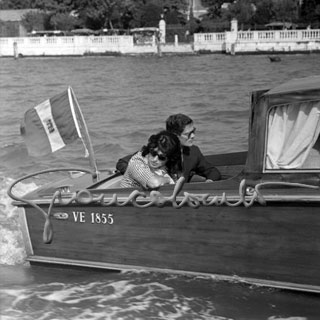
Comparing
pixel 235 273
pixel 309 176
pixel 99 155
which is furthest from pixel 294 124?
pixel 99 155

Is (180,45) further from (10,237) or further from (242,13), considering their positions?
(10,237)

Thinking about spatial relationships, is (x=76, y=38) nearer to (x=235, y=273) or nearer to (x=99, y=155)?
(x=99, y=155)

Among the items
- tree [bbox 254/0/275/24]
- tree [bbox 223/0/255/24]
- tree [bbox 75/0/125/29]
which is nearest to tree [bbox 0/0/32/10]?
tree [bbox 75/0/125/29]

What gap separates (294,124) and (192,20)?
6852 cm

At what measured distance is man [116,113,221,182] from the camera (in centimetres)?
663

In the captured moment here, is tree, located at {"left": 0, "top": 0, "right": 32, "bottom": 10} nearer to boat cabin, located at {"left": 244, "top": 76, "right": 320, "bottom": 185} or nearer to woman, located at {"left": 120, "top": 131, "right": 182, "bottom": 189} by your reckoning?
woman, located at {"left": 120, "top": 131, "right": 182, "bottom": 189}

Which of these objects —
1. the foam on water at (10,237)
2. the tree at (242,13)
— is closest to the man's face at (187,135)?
the foam on water at (10,237)

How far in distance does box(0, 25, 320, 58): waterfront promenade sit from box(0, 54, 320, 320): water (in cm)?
3171

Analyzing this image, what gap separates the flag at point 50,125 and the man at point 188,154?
572 mm

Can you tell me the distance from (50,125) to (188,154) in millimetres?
1260

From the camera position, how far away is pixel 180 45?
2667 inches

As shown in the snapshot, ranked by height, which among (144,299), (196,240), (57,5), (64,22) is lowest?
(144,299)

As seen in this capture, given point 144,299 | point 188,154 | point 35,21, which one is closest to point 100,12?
point 35,21

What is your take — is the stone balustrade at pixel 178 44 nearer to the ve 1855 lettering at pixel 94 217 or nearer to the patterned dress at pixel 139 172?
the patterned dress at pixel 139 172
